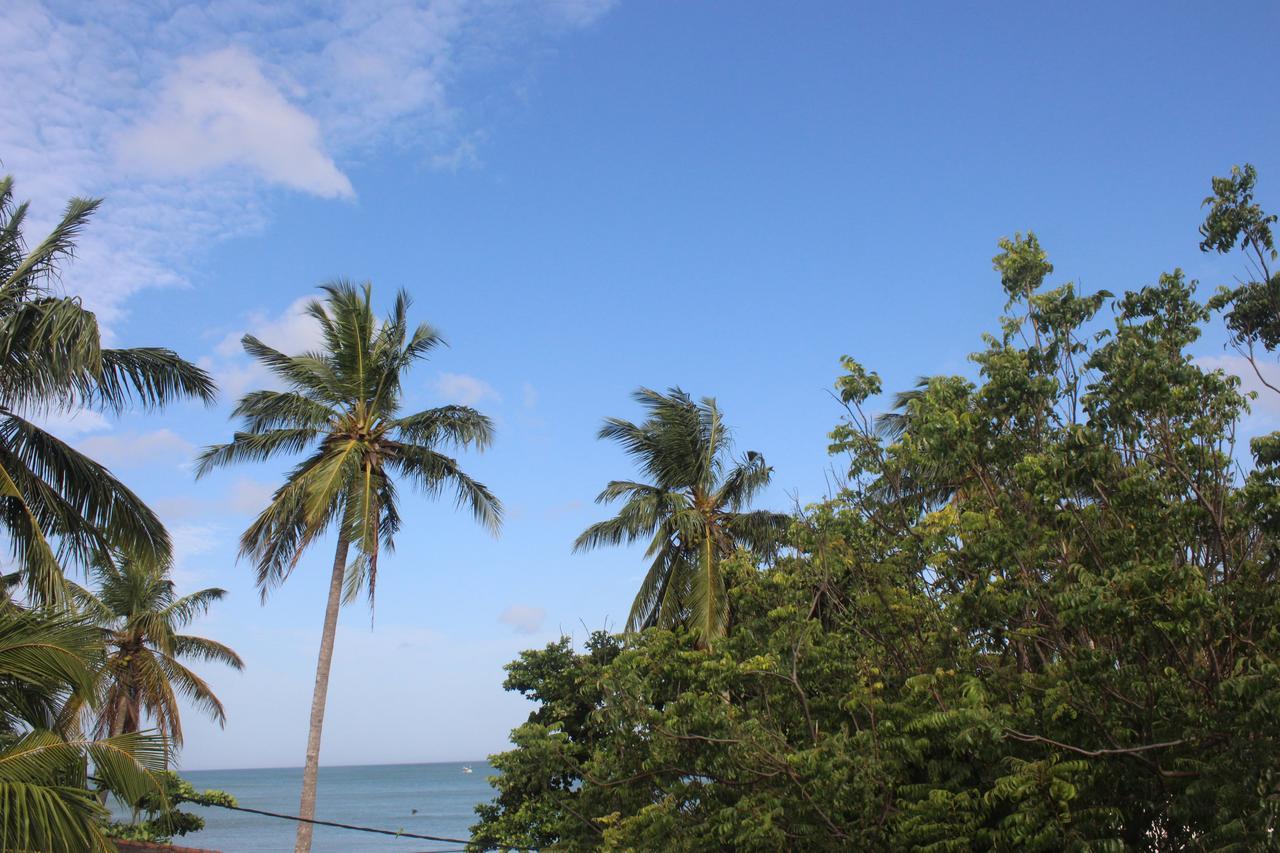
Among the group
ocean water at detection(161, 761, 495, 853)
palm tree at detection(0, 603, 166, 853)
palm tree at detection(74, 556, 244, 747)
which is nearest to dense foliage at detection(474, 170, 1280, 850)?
palm tree at detection(0, 603, 166, 853)

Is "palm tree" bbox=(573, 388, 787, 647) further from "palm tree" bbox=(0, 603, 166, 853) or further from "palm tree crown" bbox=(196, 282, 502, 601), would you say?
"palm tree" bbox=(0, 603, 166, 853)

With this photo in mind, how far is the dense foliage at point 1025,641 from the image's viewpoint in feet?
23.4

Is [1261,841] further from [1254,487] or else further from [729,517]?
[729,517]

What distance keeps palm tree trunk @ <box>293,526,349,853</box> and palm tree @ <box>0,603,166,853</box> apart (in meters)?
6.87

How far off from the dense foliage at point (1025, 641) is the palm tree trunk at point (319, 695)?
6.25 meters

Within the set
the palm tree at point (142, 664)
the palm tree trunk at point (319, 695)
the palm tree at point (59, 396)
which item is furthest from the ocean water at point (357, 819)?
the palm tree at point (59, 396)

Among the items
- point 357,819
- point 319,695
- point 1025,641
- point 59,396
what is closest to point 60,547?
point 59,396

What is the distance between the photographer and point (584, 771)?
1259 cm

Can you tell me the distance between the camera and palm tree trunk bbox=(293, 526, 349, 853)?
15.4 m

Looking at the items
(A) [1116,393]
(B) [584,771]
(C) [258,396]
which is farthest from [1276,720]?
(C) [258,396]

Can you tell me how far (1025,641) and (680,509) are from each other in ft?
31.6

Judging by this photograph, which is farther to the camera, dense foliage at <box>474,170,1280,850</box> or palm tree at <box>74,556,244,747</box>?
palm tree at <box>74,556,244,747</box>

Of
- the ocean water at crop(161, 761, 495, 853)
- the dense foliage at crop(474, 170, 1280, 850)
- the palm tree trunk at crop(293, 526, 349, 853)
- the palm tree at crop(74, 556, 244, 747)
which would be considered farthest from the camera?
the ocean water at crop(161, 761, 495, 853)

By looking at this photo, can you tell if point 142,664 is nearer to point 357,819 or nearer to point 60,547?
point 60,547
